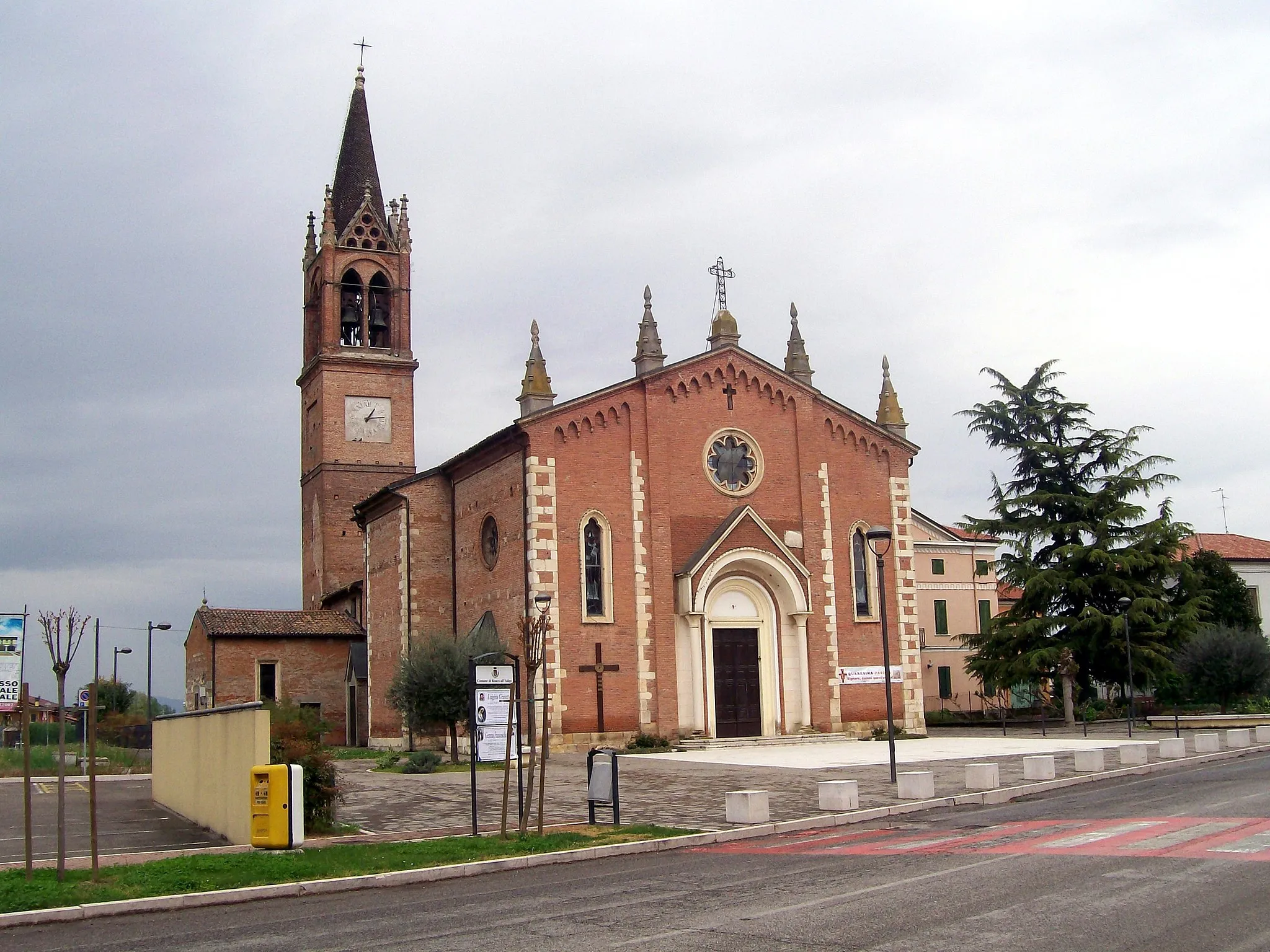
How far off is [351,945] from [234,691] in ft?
122

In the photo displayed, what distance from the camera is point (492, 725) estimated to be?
16.4 metres

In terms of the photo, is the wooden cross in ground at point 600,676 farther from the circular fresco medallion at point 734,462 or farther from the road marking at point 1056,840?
the road marking at point 1056,840

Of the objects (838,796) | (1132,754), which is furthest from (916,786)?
(1132,754)

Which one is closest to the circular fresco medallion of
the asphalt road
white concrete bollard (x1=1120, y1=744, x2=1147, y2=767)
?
white concrete bollard (x1=1120, y1=744, x2=1147, y2=767)

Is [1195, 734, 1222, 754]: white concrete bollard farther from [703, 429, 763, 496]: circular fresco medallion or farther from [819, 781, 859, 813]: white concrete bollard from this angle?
[703, 429, 763, 496]: circular fresco medallion

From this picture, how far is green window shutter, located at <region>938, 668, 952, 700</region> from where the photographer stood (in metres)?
60.2

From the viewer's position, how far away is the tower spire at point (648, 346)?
35500 millimetres

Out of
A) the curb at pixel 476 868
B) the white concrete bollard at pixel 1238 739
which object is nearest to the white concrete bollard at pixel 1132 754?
the curb at pixel 476 868

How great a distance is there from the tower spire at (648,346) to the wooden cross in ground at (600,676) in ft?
27.1

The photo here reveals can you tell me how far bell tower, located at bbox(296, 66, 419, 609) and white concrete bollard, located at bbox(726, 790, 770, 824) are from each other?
3431cm

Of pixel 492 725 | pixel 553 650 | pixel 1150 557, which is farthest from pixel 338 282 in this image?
pixel 492 725

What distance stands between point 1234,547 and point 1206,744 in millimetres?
41054

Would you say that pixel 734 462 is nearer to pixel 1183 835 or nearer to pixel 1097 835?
pixel 1097 835

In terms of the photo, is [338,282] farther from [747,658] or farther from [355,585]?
[747,658]
